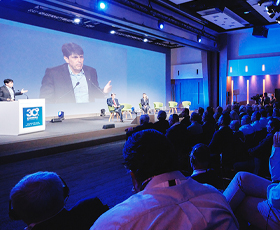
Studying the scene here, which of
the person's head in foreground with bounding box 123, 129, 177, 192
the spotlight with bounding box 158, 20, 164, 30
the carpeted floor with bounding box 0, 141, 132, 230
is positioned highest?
the spotlight with bounding box 158, 20, 164, 30

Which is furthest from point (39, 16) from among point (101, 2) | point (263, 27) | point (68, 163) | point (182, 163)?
point (263, 27)

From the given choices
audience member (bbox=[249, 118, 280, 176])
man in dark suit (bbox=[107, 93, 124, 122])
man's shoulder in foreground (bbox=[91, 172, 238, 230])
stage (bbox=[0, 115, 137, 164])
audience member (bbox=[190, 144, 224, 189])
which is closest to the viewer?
man's shoulder in foreground (bbox=[91, 172, 238, 230])

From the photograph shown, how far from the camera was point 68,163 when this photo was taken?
4930 millimetres

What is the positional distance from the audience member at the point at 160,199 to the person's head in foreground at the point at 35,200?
1.48 ft

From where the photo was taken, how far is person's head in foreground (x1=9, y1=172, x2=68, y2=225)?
1179 millimetres

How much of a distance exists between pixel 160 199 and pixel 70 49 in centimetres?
1046

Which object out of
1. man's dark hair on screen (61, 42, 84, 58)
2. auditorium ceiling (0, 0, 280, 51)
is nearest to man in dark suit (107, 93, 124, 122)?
man's dark hair on screen (61, 42, 84, 58)

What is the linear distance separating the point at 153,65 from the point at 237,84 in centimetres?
501

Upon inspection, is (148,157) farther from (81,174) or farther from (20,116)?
(20,116)

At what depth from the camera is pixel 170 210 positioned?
2.79 feet

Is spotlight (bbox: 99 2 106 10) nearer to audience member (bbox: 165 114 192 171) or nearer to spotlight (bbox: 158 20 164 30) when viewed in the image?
spotlight (bbox: 158 20 164 30)

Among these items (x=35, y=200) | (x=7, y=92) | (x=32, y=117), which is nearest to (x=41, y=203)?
(x=35, y=200)

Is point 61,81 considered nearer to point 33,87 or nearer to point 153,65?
point 33,87

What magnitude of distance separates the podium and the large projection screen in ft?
8.86
